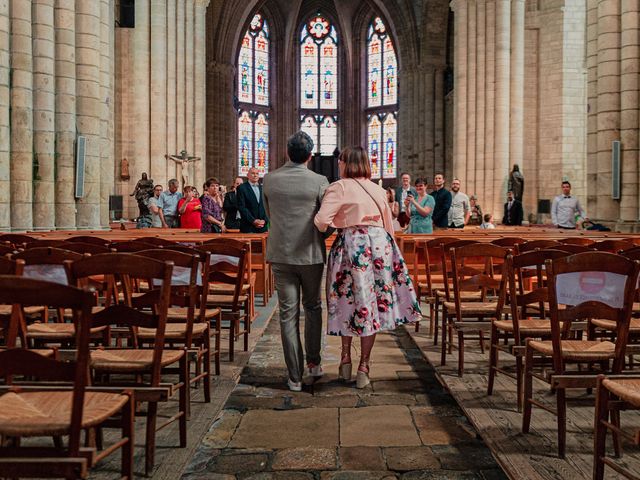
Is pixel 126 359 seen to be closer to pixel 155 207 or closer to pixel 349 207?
pixel 349 207

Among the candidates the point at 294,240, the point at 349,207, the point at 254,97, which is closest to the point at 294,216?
the point at 294,240

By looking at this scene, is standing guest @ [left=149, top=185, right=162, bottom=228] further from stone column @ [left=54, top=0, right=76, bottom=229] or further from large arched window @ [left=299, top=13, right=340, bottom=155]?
large arched window @ [left=299, top=13, right=340, bottom=155]

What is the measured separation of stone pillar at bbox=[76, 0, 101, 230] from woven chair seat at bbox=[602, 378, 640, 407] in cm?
1063

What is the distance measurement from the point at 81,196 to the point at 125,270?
9.53 m

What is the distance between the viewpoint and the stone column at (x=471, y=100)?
837 inches

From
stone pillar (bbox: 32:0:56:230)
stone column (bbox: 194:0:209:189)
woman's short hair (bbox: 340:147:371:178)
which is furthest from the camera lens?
stone column (bbox: 194:0:209:189)

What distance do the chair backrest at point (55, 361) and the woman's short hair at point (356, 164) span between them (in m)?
3.16

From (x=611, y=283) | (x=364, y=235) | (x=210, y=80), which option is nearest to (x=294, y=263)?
(x=364, y=235)

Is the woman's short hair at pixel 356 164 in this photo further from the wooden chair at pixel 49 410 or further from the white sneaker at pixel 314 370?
the wooden chair at pixel 49 410

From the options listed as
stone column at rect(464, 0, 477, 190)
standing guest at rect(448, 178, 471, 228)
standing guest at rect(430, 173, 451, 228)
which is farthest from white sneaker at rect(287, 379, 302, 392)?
stone column at rect(464, 0, 477, 190)

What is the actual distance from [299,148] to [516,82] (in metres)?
17.2

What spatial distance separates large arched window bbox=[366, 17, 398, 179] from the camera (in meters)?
40.7

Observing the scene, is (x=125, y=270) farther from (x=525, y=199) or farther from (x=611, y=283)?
(x=525, y=199)

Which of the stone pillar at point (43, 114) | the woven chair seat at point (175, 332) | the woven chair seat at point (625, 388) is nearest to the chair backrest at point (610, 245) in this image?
the woven chair seat at point (625, 388)
